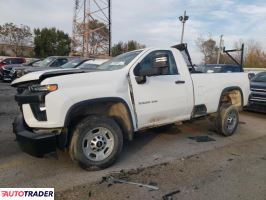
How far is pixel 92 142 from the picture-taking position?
4.59 meters

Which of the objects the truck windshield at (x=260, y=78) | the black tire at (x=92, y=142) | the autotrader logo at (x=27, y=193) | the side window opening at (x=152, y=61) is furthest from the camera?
the truck windshield at (x=260, y=78)

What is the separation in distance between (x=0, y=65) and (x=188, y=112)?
61.9 ft

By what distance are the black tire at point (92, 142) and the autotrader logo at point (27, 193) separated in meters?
0.70

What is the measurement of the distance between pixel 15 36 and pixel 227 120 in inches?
1943

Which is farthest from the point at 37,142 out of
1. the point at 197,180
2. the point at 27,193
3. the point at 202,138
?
the point at 202,138

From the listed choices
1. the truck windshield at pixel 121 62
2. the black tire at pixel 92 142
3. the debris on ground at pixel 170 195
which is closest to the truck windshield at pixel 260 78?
the truck windshield at pixel 121 62

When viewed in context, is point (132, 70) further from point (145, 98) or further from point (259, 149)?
point (259, 149)

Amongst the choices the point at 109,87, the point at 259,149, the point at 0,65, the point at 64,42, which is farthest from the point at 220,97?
the point at 64,42

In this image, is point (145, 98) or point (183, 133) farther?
point (183, 133)

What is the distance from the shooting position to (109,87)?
464cm

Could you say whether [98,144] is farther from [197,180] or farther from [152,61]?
[152,61]

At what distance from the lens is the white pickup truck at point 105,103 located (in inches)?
166

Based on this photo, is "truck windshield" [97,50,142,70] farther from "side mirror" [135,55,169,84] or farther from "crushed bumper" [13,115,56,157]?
"crushed bumper" [13,115,56,157]

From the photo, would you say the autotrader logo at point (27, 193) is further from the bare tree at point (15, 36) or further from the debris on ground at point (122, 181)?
the bare tree at point (15, 36)
